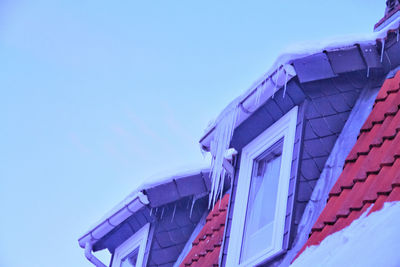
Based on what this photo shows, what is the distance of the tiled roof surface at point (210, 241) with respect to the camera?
6.69 m

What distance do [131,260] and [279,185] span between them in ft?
10.4

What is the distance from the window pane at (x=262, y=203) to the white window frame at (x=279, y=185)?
37 mm

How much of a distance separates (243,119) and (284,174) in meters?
0.71

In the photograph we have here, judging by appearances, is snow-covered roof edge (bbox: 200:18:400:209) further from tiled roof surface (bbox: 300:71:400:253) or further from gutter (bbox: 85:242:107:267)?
gutter (bbox: 85:242:107:267)

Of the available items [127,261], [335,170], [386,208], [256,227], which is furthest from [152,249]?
[386,208]

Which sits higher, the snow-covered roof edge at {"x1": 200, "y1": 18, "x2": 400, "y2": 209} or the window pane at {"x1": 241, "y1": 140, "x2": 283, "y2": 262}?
the snow-covered roof edge at {"x1": 200, "y1": 18, "x2": 400, "y2": 209}

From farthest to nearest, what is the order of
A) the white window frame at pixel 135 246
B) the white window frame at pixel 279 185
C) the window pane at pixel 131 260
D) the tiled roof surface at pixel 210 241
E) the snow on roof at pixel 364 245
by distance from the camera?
the window pane at pixel 131 260 < the white window frame at pixel 135 246 < the tiled roof surface at pixel 210 241 < the white window frame at pixel 279 185 < the snow on roof at pixel 364 245

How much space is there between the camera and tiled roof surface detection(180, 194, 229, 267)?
6688 mm

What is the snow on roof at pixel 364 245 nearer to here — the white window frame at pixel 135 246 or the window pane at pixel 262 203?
the window pane at pixel 262 203

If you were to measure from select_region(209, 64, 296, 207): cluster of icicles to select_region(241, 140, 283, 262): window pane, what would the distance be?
0.31 m

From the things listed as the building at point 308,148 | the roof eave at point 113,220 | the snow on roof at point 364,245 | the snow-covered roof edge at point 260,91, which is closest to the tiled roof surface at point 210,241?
the building at point 308,148

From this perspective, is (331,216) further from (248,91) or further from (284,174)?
(248,91)

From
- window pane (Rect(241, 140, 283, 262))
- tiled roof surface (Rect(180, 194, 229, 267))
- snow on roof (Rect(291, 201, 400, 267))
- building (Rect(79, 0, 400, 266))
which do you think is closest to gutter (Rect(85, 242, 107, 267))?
tiled roof surface (Rect(180, 194, 229, 267))

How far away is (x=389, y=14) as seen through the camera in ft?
21.0
